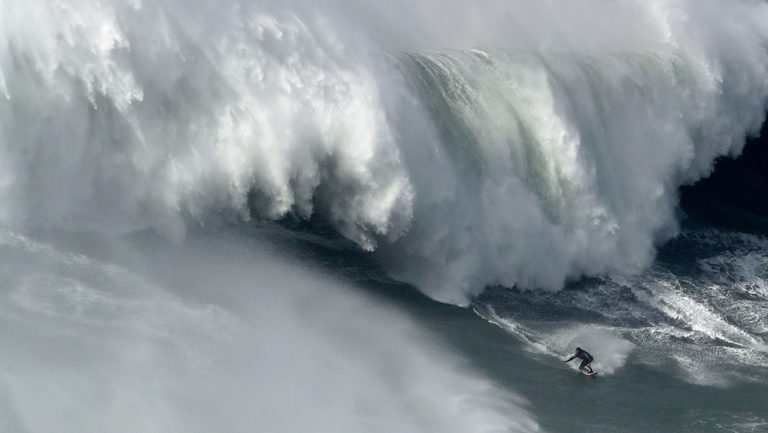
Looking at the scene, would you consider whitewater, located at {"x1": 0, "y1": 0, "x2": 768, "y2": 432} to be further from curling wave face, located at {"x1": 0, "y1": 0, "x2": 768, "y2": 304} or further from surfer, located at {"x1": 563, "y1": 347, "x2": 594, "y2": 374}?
surfer, located at {"x1": 563, "y1": 347, "x2": 594, "y2": 374}

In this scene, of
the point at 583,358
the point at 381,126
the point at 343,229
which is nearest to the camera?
the point at 583,358

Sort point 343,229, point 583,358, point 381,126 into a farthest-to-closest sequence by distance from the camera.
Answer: point 343,229 → point 381,126 → point 583,358

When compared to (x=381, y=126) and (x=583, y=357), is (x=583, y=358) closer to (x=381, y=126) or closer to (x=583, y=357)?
(x=583, y=357)

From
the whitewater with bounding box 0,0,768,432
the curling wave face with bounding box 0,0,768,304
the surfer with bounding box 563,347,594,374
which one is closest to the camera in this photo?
the whitewater with bounding box 0,0,768,432

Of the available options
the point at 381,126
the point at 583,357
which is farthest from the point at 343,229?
the point at 583,357

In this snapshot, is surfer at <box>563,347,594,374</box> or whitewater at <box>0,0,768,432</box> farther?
surfer at <box>563,347,594,374</box>

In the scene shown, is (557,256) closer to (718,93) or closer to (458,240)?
(458,240)

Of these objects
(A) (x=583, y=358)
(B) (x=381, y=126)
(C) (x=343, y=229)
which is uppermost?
(B) (x=381, y=126)

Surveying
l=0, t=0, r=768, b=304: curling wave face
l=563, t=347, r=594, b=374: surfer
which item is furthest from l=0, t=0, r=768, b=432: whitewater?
l=563, t=347, r=594, b=374: surfer
